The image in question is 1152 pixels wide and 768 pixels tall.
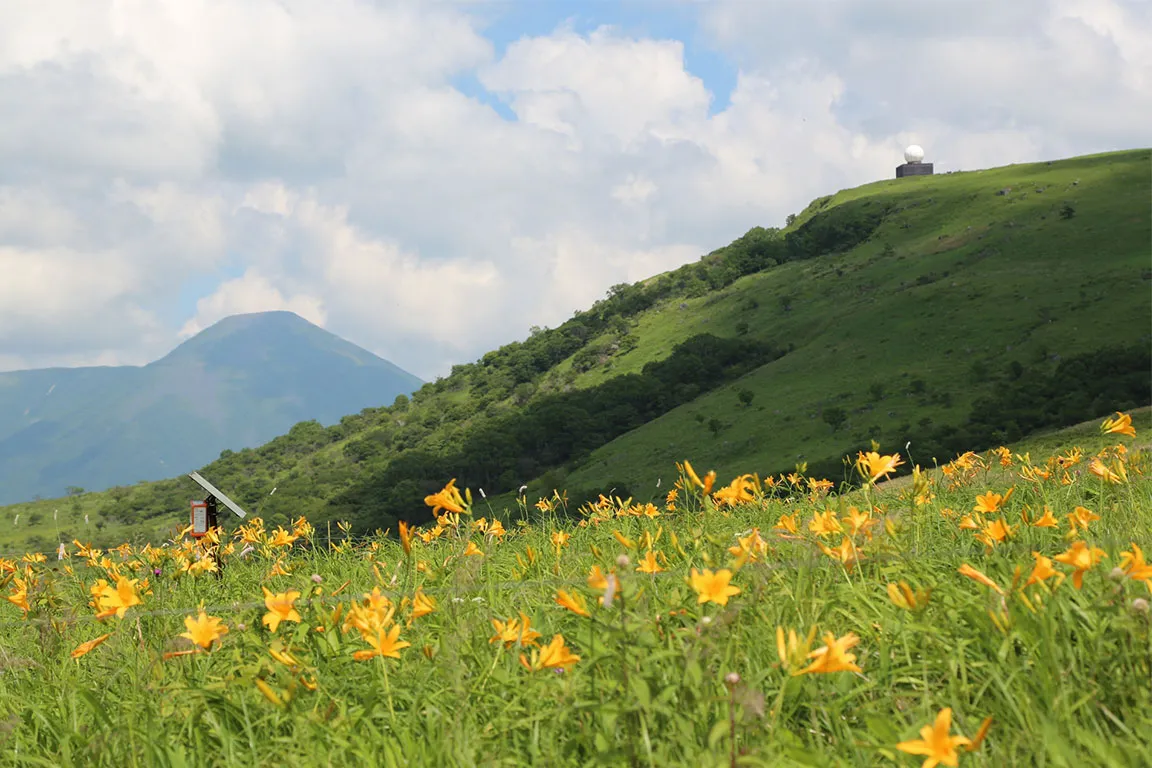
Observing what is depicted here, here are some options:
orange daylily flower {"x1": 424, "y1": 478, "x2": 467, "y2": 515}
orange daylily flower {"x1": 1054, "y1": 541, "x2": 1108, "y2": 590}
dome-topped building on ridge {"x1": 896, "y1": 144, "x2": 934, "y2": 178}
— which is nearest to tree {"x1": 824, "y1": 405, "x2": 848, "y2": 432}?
orange daylily flower {"x1": 424, "y1": 478, "x2": 467, "y2": 515}

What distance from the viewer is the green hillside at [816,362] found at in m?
65.7

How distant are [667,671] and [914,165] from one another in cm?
18062

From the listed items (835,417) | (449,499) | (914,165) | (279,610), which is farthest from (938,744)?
(914,165)

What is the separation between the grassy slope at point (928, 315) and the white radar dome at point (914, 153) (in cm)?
2948

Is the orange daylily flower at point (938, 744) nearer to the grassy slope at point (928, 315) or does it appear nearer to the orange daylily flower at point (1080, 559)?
the orange daylily flower at point (1080, 559)

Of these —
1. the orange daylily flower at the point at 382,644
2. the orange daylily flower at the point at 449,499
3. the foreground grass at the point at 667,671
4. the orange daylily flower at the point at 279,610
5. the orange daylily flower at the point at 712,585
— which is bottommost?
the foreground grass at the point at 667,671

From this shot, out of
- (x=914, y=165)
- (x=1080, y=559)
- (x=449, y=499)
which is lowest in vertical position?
(x=1080, y=559)

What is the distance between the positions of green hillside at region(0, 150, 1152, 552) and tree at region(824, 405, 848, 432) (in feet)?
0.63

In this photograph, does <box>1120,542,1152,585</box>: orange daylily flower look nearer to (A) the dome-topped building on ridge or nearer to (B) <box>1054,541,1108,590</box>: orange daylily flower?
(B) <box>1054,541,1108,590</box>: orange daylily flower

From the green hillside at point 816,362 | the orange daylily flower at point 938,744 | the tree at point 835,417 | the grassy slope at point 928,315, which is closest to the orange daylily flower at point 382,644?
the orange daylily flower at point 938,744

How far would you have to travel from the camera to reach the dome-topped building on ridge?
16462 centimetres

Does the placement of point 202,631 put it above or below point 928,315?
below

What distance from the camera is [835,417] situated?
235 ft

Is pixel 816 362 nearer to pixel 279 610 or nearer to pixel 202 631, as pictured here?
pixel 279 610
